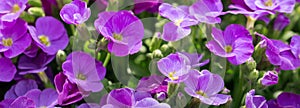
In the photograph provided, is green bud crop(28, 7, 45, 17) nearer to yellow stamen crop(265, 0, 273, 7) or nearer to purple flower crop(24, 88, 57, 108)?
purple flower crop(24, 88, 57, 108)

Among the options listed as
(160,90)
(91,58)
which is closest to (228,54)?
(160,90)

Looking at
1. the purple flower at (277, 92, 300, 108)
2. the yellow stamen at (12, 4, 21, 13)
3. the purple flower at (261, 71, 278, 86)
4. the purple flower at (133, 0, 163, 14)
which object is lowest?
the purple flower at (277, 92, 300, 108)

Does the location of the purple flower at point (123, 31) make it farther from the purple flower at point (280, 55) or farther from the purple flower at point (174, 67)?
the purple flower at point (280, 55)

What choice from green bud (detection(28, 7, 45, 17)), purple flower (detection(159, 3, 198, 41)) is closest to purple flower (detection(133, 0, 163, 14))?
purple flower (detection(159, 3, 198, 41))

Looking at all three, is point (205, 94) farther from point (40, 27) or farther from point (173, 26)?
point (40, 27)

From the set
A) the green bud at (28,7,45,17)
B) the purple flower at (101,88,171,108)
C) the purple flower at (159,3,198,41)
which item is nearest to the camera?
the purple flower at (101,88,171,108)

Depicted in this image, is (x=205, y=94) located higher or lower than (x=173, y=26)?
lower

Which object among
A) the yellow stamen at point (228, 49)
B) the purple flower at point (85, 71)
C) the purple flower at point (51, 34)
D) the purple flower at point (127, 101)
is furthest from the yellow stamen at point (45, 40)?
the yellow stamen at point (228, 49)
